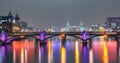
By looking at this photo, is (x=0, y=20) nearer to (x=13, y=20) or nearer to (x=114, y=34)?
(x=13, y=20)

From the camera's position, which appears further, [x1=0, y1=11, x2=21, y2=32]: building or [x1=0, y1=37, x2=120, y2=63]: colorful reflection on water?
[x1=0, y1=11, x2=21, y2=32]: building

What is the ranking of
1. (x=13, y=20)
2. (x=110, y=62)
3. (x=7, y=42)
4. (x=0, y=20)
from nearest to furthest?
(x=110, y=62) < (x=7, y=42) < (x=0, y=20) < (x=13, y=20)

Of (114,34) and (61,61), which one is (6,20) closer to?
(114,34)

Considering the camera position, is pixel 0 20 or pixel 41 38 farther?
pixel 0 20

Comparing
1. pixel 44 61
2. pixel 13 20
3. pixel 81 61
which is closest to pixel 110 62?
pixel 81 61

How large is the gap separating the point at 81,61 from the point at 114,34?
52440 mm

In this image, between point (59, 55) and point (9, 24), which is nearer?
point (59, 55)

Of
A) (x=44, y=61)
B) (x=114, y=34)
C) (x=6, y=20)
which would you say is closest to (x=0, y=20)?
(x=6, y=20)

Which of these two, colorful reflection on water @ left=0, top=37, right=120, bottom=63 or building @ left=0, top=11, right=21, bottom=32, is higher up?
building @ left=0, top=11, right=21, bottom=32

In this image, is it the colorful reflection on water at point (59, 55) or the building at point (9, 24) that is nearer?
the colorful reflection on water at point (59, 55)

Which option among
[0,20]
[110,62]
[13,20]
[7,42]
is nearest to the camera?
[110,62]

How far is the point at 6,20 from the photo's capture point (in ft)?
563

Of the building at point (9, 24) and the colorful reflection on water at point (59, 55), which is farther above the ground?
the building at point (9, 24)

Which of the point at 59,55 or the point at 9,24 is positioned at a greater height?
the point at 9,24
